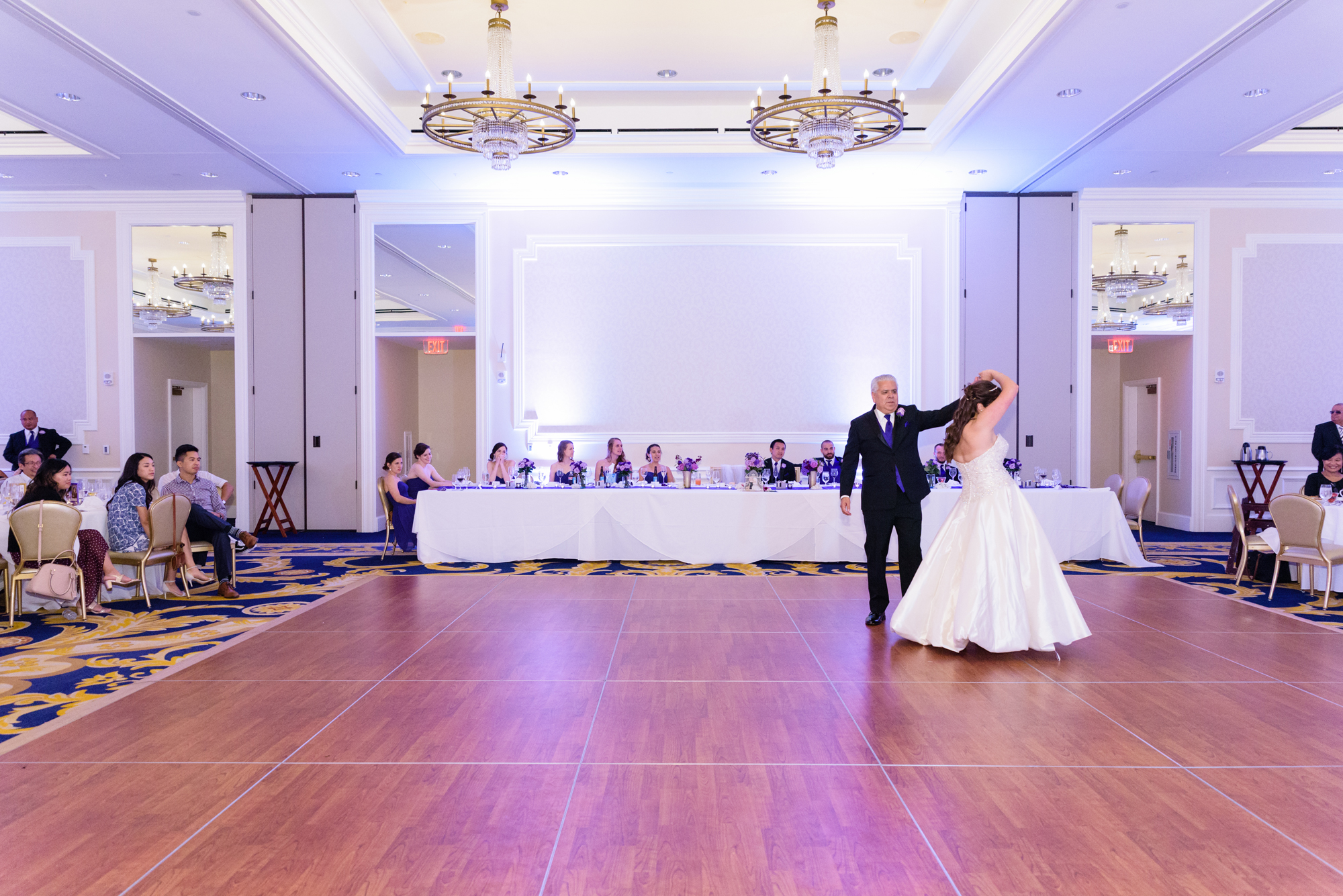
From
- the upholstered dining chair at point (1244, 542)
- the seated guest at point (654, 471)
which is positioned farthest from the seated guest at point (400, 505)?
the upholstered dining chair at point (1244, 542)

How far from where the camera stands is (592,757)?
3035mm

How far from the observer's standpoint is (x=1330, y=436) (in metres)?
9.37

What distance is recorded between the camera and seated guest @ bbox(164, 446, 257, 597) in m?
6.42

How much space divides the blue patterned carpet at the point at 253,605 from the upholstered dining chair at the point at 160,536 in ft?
1.08

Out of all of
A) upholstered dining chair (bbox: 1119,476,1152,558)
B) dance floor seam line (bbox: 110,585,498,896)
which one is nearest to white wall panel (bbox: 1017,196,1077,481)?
upholstered dining chair (bbox: 1119,476,1152,558)

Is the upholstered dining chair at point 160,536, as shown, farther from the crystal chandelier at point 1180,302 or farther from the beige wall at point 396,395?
the crystal chandelier at point 1180,302

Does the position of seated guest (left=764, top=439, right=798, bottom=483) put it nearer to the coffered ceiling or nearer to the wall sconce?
the coffered ceiling

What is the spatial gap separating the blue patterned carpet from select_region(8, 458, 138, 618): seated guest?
0.22 m

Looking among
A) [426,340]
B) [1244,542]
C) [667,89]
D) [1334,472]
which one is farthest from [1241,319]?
[426,340]

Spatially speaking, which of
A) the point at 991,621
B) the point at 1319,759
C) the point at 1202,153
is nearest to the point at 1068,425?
the point at 1202,153

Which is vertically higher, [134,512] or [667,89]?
[667,89]

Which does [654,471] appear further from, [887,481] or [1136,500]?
[1136,500]

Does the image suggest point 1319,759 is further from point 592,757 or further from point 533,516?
point 533,516

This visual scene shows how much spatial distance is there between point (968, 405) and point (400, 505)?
18.9 feet
